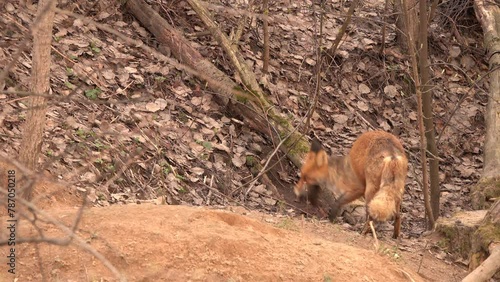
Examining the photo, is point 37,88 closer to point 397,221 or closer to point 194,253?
point 194,253

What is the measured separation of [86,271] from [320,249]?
86.3 inches

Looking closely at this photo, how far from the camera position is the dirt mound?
5.78 metres

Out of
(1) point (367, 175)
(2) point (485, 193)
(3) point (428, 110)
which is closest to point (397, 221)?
(1) point (367, 175)

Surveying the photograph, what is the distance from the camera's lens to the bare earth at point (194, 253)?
577 cm

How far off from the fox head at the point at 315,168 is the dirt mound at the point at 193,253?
2.93 m

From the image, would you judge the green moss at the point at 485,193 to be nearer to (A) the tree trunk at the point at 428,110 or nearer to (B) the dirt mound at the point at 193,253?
(A) the tree trunk at the point at 428,110

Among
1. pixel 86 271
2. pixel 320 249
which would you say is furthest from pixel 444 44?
pixel 86 271

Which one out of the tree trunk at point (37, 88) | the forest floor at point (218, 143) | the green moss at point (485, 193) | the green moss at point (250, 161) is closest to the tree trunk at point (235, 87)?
the forest floor at point (218, 143)

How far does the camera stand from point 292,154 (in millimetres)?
11297

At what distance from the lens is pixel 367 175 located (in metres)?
9.25

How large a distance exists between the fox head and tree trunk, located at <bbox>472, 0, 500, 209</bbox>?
2.32 meters

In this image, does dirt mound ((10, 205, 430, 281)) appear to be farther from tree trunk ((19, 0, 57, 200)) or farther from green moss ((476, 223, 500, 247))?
green moss ((476, 223, 500, 247))

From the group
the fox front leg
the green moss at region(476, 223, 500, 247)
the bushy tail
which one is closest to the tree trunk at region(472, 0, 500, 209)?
the bushy tail

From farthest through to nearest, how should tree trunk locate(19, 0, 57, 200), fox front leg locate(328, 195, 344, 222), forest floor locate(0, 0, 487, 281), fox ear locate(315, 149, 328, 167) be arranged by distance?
1. fox ear locate(315, 149, 328, 167)
2. fox front leg locate(328, 195, 344, 222)
3. tree trunk locate(19, 0, 57, 200)
4. forest floor locate(0, 0, 487, 281)
